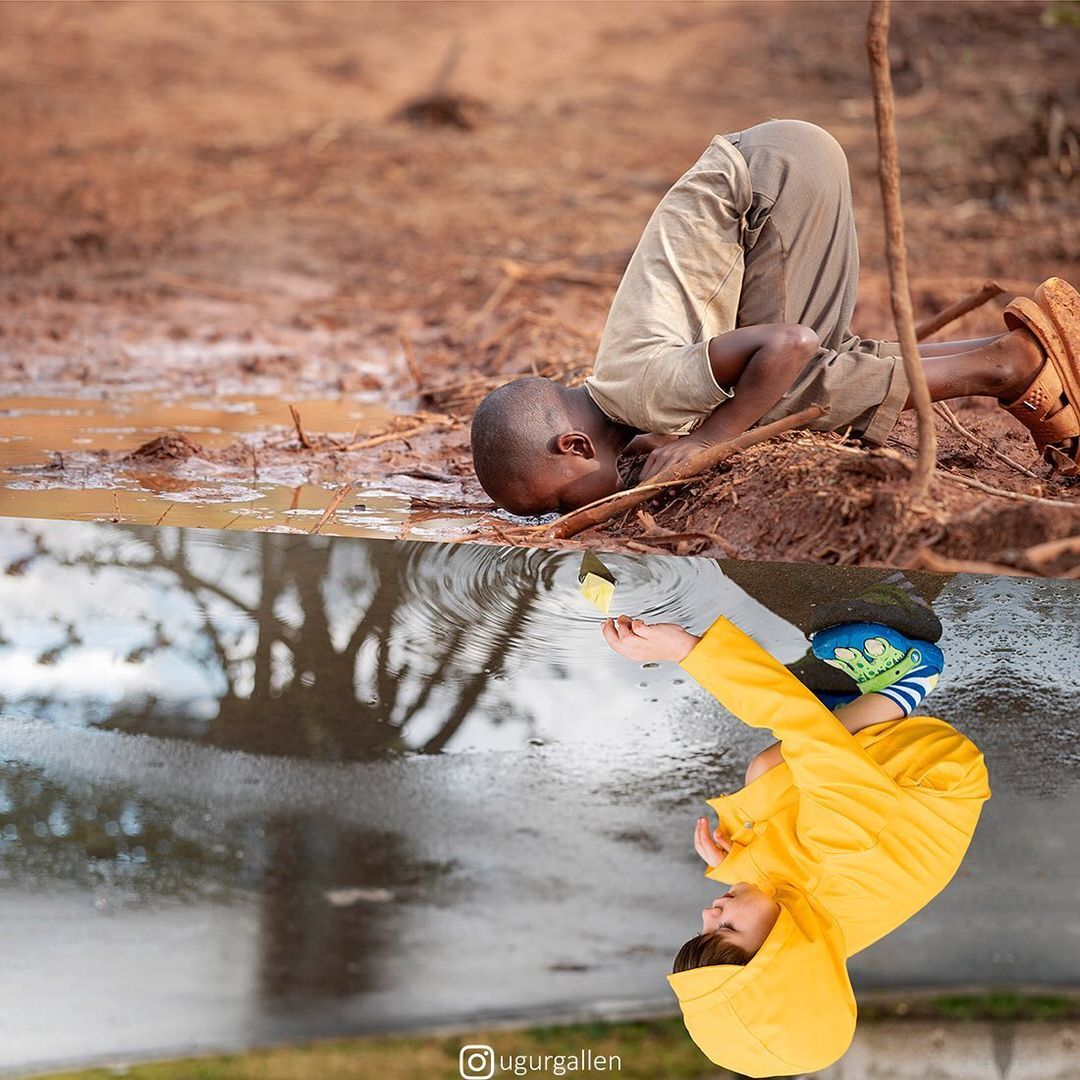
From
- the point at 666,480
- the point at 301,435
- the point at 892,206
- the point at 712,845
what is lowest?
the point at 712,845

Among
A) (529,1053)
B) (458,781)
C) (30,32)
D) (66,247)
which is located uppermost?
(30,32)

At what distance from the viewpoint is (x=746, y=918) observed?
2.07 m

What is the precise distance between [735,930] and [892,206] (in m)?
1.17

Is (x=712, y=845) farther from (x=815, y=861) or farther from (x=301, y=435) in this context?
(x=301, y=435)

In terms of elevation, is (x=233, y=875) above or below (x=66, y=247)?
below

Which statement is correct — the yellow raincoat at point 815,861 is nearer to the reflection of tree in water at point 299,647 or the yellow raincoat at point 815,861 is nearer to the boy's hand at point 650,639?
the boy's hand at point 650,639

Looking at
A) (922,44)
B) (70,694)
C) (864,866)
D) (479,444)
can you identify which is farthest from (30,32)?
(864,866)

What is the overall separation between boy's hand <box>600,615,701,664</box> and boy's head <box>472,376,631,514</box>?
222 millimetres

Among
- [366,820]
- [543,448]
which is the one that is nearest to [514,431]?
[543,448]

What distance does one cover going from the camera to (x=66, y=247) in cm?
534

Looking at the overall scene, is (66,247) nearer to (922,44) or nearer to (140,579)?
(140,579)

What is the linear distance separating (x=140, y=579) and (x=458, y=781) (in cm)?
86

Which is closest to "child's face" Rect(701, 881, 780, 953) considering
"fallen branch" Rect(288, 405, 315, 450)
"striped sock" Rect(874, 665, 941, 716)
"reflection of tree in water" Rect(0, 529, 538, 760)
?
"striped sock" Rect(874, 665, 941, 716)

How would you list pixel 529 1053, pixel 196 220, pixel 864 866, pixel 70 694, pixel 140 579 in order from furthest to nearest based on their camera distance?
pixel 196 220
pixel 529 1053
pixel 70 694
pixel 140 579
pixel 864 866
